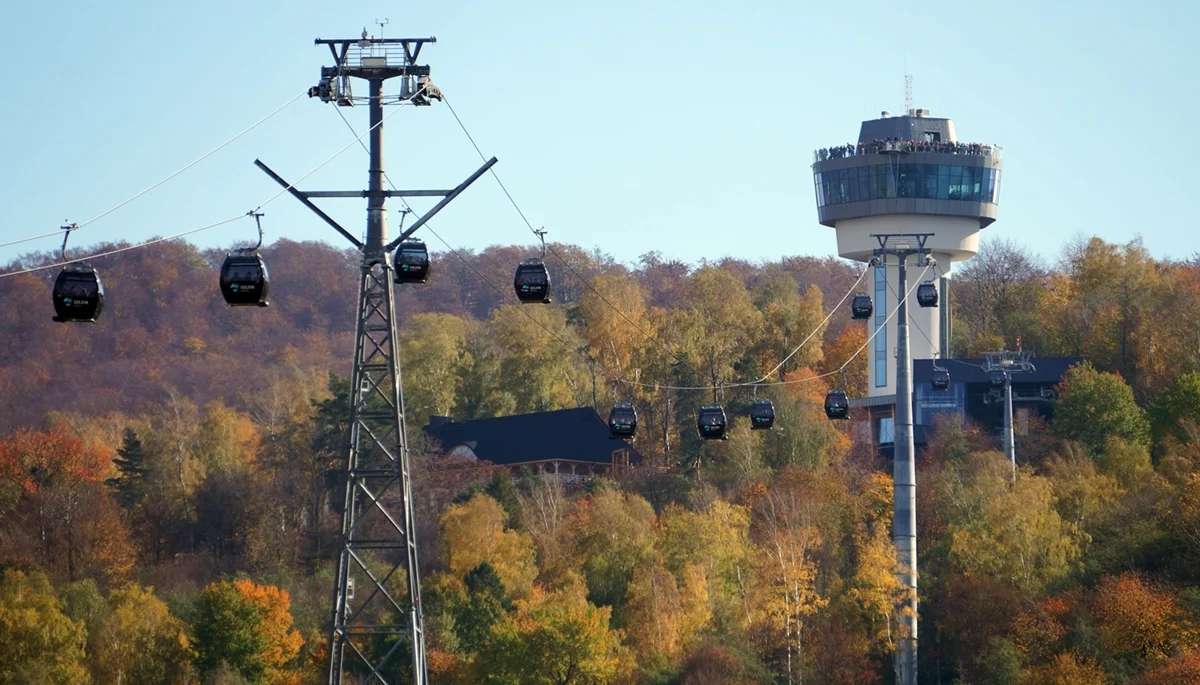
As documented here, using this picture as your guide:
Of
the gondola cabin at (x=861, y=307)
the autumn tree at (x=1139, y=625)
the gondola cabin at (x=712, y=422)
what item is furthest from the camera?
the gondola cabin at (x=861, y=307)


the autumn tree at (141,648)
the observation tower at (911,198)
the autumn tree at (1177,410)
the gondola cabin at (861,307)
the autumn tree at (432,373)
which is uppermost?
the observation tower at (911,198)

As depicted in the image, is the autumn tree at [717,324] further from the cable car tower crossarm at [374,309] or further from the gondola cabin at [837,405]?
the cable car tower crossarm at [374,309]

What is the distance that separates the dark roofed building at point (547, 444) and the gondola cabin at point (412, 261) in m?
69.4

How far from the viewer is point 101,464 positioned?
115 meters

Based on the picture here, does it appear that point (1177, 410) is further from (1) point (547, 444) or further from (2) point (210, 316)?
(2) point (210, 316)

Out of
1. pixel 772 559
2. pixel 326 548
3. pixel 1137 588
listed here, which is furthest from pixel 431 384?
pixel 1137 588

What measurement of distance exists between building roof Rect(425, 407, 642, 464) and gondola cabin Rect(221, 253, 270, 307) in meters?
74.6

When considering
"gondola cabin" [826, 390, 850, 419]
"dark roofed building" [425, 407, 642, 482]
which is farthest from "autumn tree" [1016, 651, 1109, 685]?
"dark roofed building" [425, 407, 642, 482]

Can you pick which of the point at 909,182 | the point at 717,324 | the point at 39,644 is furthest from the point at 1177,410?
the point at 39,644

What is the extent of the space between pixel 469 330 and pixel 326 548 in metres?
38.0

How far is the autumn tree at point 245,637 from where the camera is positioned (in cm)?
7744

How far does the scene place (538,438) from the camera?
109 meters

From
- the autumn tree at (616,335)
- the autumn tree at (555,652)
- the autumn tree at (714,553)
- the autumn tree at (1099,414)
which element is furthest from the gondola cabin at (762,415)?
the autumn tree at (616,335)

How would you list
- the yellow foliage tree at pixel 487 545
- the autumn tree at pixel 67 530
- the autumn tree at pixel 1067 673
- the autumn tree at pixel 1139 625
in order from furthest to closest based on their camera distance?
the autumn tree at pixel 67 530
the yellow foliage tree at pixel 487 545
the autumn tree at pixel 1139 625
the autumn tree at pixel 1067 673
